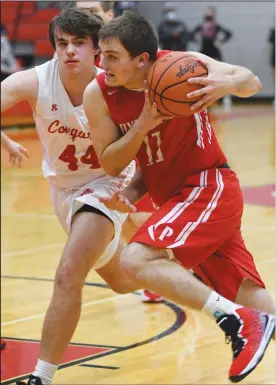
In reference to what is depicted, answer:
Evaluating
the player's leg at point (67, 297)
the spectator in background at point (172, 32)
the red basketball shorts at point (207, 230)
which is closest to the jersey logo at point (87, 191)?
the player's leg at point (67, 297)

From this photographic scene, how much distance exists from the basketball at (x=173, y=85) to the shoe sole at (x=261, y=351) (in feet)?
3.53

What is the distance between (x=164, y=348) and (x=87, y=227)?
4.74 ft

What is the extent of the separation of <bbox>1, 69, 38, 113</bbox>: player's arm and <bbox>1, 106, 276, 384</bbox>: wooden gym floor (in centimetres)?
174

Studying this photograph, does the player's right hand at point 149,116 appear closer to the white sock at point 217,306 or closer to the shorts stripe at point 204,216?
the shorts stripe at point 204,216

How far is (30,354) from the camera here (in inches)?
244

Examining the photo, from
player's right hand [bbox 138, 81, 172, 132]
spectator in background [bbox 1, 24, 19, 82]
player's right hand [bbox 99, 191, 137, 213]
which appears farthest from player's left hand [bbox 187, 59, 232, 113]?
spectator in background [bbox 1, 24, 19, 82]

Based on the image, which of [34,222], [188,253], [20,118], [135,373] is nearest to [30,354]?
[135,373]

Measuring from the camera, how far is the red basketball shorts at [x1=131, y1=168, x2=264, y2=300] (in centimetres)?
442

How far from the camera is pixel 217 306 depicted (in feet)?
14.0

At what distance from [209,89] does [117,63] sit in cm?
48

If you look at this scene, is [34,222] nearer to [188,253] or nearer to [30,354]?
[30,354]

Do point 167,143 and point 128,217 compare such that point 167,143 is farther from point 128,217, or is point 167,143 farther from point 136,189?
point 128,217

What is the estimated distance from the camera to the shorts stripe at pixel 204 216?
442 cm

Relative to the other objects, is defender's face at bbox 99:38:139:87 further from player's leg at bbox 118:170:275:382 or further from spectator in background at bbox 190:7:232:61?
spectator in background at bbox 190:7:232:61
